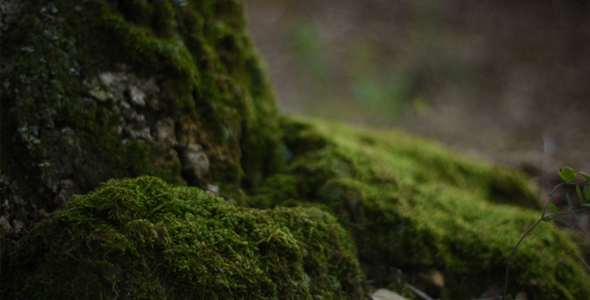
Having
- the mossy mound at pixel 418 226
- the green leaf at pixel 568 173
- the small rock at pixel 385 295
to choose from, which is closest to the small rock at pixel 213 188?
the mossy mound at pixel 418 226

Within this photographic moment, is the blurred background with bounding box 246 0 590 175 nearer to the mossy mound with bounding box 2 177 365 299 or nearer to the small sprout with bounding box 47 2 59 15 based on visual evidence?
the small sprout with bounding box 47 2 59 15

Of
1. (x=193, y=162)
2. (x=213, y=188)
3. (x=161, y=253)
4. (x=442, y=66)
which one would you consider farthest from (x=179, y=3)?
(x=442, y=66)

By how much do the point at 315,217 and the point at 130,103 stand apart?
3.88 feet

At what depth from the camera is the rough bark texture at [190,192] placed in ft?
4.87

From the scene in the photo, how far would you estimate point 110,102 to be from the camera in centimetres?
197

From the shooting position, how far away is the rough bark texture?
4.87 ft

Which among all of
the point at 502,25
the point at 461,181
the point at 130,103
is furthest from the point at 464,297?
the point at 502,25

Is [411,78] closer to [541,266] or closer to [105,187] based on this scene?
[541,266]

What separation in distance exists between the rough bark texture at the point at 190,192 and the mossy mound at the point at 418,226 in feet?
0.04

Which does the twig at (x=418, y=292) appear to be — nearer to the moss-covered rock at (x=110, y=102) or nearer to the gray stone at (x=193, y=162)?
the moss-covered rock at (x=110, y=102)

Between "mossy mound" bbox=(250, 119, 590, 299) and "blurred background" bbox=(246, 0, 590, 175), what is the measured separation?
5.15m

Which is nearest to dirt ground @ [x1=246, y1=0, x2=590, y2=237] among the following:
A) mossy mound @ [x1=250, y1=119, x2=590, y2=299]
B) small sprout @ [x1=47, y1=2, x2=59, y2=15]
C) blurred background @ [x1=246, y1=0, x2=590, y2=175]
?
blurred background @ [x1=246, y1=0, x2=590, y2=175]

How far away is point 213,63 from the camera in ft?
7.85

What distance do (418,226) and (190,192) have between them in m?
1.41
